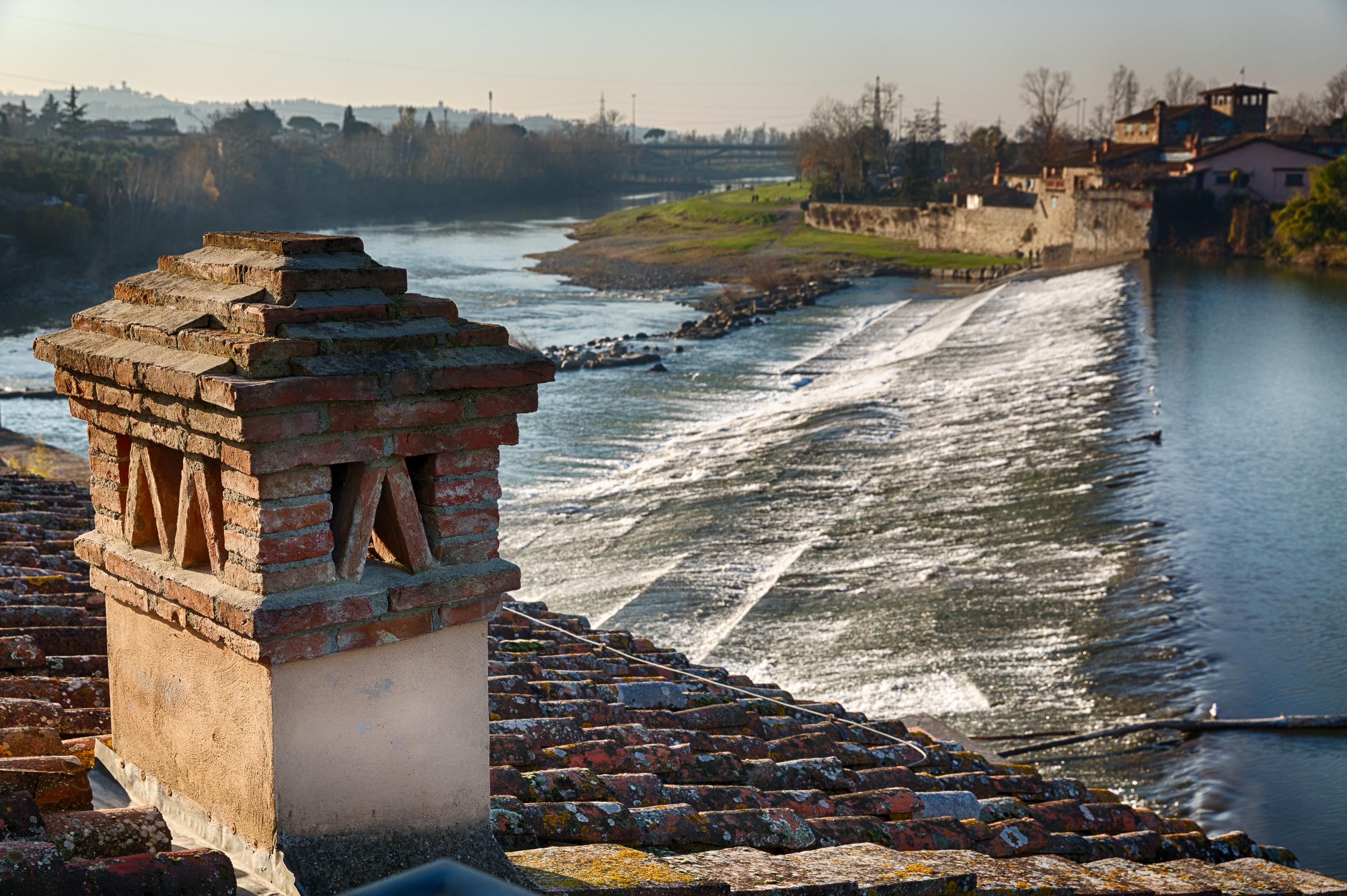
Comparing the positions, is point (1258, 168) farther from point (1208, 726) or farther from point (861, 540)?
point (1208, 726)

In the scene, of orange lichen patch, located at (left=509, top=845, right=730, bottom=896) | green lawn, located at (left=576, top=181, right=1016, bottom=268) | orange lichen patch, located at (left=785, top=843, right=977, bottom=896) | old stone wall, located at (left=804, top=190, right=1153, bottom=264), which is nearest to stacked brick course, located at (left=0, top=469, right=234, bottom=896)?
orange lichen patch, located at (left=509, top=845, right=730, bottom=896)

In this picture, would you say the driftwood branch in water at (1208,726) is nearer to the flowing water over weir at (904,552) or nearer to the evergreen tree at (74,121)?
the flowing water over weir at (904,552)

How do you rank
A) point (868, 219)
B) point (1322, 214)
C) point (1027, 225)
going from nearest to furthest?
point (1322, 214)
point (1027, 225)
point (868, 219)

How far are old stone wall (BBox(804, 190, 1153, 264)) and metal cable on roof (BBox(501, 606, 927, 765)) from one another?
48.4 metres

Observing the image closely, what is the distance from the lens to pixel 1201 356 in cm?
2647

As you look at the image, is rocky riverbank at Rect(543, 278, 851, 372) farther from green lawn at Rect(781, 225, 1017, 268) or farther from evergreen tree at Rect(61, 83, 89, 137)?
evergreen tree at Rect(61, 83, 89, 137)

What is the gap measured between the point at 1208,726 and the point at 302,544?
9.27m

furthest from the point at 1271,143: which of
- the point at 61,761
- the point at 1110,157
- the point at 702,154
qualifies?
the point at 702,154

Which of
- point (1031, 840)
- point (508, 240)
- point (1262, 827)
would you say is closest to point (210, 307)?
point (1031, 840)

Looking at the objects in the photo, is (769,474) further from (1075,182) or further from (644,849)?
(1075,182)

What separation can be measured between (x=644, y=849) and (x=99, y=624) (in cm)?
224

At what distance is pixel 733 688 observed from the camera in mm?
6289

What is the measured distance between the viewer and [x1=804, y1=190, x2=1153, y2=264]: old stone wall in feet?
167

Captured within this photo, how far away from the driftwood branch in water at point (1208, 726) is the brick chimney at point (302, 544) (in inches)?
308
